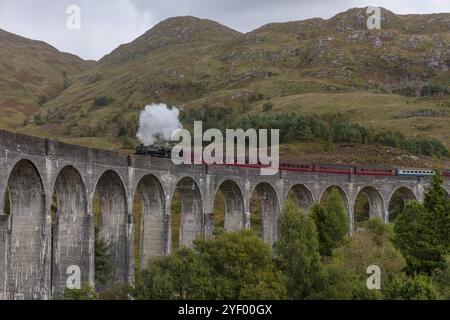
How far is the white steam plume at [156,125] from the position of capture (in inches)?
2726

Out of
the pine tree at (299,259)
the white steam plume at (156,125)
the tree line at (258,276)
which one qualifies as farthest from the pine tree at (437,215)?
the white steam plume at (156,125)

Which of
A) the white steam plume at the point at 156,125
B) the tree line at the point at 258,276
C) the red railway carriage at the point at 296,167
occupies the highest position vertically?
the white steam plume at the point at 156,125

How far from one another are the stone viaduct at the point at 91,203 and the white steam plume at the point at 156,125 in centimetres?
1098

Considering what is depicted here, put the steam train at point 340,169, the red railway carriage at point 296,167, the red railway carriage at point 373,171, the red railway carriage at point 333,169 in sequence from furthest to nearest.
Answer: the red railway carriage at point 373,171 → the red railway carriage at point 333,169 → the steam train at point 340,169 → the red railway carriage at point 296,167

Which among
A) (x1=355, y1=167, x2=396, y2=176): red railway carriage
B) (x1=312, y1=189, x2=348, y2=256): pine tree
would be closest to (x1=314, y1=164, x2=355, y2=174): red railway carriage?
(x1=355, y1=167, x2=396, y2=176): red railway carriage

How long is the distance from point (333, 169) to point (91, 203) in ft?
135

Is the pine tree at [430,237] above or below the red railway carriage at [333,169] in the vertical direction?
below

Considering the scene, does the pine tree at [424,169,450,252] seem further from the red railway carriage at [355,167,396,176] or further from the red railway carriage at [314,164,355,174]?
the red railway carriage at [355,167,396,176]

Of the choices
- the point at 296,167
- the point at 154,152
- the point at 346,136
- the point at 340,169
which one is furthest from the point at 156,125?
the point at 346,136

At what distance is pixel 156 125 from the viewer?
71.6 meters

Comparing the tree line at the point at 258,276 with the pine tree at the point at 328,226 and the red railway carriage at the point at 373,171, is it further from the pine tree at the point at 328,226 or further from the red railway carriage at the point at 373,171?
the red railway carriage at the point at 373,171

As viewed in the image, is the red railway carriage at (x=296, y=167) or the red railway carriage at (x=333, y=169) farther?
the red railway carriage at (x=333, y=169)

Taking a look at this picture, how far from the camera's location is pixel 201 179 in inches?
2217
